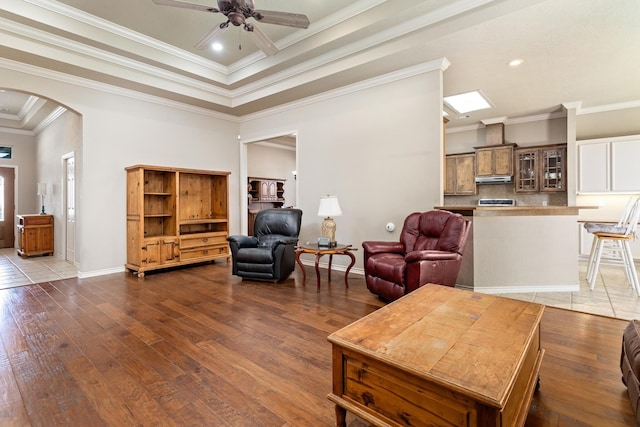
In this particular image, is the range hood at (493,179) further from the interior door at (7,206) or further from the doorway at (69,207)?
the interior door at (7,206)

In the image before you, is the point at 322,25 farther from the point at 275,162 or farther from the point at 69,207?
the point at 69,207

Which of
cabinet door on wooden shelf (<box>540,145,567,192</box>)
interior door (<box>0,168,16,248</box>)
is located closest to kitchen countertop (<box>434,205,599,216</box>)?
cabinet door on wooden shelf (<box>540,145,567,192</box>)

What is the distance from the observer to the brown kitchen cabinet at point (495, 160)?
6.39m

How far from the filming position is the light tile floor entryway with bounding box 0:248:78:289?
14.9 ft

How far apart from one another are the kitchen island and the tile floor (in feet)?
0.56

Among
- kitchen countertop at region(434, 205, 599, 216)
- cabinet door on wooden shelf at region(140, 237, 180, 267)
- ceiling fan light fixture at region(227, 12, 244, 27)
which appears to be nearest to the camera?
ceiling fan light fixture at region(227, 12, 244, 27)

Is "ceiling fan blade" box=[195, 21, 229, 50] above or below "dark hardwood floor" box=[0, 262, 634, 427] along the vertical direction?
above

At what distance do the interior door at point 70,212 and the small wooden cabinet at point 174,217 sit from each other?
1.51 metres

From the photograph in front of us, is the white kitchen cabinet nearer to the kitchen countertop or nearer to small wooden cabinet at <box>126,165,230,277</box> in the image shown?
the kitchen countertop

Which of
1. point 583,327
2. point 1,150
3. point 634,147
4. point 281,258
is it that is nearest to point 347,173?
point 281,258

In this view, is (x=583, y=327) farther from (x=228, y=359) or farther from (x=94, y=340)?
(x=94, y=340)

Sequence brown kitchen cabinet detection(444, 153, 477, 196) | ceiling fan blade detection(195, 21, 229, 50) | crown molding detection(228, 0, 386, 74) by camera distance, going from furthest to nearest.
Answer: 1. brown kitchen cabinet detection(444, 153, 477, 196)
2. crown molding detection(228, 0, 386, 74)
3. ceiling fan blade detection(195, 21, 229, 50)

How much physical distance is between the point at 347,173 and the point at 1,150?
8.97 m

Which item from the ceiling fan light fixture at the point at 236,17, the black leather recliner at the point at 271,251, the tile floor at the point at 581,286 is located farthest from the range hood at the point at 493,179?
the ceiling fan light fixture at the point at 236,17
